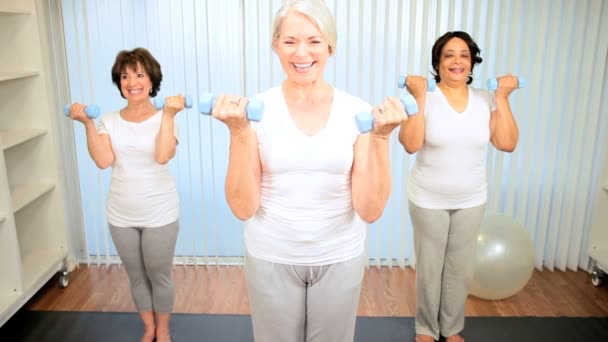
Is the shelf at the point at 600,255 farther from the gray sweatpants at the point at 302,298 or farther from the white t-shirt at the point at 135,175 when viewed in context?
the white t-shirt at the point at 135,175

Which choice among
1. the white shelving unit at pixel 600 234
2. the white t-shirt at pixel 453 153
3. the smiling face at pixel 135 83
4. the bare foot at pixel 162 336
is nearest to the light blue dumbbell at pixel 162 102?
the smiling face at pixel 135 83

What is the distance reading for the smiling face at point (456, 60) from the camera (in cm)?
227

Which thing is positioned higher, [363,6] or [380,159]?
[363,6]

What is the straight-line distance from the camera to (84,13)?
3.10 m

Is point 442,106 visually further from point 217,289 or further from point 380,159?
point 217,289

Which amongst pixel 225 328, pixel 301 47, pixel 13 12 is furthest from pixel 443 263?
pixel 13 12

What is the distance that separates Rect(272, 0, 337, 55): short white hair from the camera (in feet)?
4.54

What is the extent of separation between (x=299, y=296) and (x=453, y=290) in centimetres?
121

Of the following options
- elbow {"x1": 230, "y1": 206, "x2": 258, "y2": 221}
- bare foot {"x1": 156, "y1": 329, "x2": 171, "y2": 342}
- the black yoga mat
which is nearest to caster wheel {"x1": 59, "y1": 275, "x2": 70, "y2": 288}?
the black yoga mat

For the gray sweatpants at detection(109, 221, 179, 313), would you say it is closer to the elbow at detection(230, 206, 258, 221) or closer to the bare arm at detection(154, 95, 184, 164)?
the bare arm at detection(154, 95, 184, 164)

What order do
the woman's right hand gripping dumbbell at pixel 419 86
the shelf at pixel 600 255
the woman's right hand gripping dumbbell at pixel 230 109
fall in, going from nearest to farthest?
the woman's right hand gripping dumbbell at pixel 230 109, the woman's right hand gripping dumbbell at pixel 419 86, the shelf at pixel 600 255

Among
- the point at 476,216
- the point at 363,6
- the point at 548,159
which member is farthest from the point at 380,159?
the point at 548,159

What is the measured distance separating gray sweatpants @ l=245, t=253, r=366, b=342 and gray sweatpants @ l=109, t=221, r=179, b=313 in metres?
0.95

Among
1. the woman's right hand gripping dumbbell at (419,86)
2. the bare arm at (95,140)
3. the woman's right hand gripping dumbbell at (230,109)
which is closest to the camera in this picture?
the woman's right hand gripping dumbbell at (230,109)
